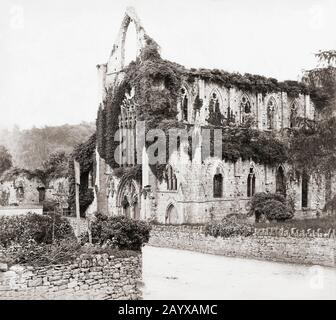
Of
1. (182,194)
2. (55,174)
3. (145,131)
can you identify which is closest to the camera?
(182,194)

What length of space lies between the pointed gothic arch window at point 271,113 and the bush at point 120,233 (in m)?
31.1

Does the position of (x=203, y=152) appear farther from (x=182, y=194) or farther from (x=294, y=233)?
(x=294, y=233)

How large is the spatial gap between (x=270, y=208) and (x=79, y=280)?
897 inches

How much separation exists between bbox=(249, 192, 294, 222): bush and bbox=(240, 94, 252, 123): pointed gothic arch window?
1070 cm

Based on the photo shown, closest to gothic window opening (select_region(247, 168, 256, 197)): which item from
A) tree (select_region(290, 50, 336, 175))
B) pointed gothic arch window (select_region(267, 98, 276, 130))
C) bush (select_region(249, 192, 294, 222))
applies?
bush (select_region(249, 192, 294, 222))

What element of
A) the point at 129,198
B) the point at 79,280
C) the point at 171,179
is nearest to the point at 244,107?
the point at 171,179

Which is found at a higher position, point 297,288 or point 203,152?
point 203,152

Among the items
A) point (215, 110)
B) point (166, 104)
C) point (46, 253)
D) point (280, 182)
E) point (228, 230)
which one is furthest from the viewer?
point (215, 110)

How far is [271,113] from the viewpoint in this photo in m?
51.0

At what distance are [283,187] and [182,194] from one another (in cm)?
1053

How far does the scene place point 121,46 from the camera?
157 feet

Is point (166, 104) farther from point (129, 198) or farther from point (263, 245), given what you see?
point (263, 245)

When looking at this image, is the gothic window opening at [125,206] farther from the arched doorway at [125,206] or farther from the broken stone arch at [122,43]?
the broken stone arch at [122,43]
